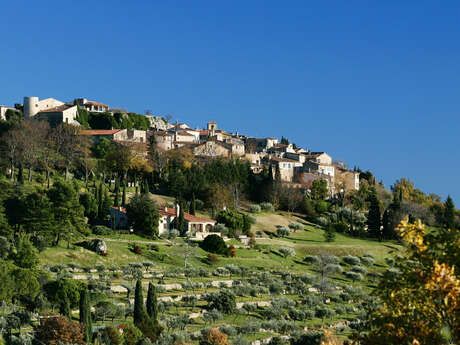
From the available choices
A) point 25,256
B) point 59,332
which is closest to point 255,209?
point 25,256

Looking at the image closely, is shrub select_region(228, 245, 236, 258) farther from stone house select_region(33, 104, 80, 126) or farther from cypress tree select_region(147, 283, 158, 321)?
stone house select_region(33, 104, 80, 126)

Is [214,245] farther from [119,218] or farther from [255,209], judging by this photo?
[255,209]

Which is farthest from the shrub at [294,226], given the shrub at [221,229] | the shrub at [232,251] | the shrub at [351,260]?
the shrub at [232,251]

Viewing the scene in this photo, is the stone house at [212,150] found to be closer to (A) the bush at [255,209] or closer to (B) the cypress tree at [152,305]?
(A) the bush at [255,209]

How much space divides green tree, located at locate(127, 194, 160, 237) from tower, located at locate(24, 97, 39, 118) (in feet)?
196

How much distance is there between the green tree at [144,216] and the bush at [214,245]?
258 inches

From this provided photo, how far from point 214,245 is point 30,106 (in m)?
68.6

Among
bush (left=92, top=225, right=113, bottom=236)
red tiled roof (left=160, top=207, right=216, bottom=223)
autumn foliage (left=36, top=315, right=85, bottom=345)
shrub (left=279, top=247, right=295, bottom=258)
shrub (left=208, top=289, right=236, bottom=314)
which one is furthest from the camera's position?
red tiled roof (left=160, top=207, right=216, bottom=223)

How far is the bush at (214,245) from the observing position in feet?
239

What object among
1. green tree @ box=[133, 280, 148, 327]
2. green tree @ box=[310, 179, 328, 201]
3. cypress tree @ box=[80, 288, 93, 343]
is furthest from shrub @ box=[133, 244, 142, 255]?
green tree @ box=[310, 179, 328, 201]

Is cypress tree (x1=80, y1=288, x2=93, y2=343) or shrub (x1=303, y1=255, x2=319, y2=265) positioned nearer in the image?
cypress tree (x1=80, y1=288, x2=93, y2=343)

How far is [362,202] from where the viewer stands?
393 ft

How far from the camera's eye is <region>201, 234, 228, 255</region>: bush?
239 feet

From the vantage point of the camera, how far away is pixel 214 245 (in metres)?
73.1
